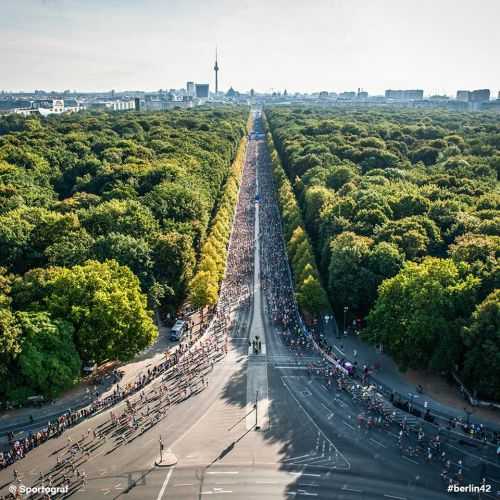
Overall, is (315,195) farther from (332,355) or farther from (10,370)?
(10,370)

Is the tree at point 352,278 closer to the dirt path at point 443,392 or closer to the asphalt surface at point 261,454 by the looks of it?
the dirt path at point 443,392

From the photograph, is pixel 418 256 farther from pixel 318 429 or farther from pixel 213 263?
pixel 318 429

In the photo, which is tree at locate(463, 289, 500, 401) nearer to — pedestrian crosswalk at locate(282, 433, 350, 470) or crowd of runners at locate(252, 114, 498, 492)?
crowd of runners at locate(252, 114, 498, 492)

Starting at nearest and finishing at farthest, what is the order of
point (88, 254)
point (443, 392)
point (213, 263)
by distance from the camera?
point (443, 392) < point (88, 254) < point (213, 263)

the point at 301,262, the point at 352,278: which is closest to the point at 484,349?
the point at 352,278

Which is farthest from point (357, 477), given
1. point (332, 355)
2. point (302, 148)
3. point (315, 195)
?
point (302, 148)

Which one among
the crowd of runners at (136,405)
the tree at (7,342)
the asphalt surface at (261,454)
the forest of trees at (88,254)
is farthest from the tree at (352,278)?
the tree at (7,342)
